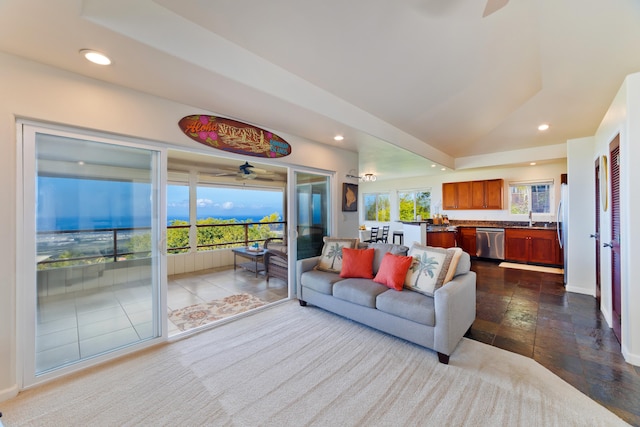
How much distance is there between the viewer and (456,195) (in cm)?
703

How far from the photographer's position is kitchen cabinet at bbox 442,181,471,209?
6859mm

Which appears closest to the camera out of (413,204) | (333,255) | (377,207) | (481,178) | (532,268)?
(333,255)

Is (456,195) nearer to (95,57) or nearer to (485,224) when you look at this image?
(485,224)

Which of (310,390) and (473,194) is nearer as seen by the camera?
(310,390)

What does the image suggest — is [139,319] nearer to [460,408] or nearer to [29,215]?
[29,215]

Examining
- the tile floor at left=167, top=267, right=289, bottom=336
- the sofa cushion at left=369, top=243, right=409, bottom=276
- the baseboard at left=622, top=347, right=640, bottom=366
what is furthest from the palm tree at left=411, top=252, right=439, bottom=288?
the tile floor at left=167, top=267, right=289, bottom=336

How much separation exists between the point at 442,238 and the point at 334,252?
158 inches

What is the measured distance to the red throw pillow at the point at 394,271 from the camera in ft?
8.93

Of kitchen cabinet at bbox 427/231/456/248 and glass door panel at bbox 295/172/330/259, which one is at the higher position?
glass door panel at bbox 295/172/330/259

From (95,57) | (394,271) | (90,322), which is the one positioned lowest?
(90,322)

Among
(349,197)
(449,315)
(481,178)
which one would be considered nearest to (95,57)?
(449,315)

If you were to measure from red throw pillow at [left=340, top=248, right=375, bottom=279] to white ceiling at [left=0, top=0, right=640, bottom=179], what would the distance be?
5.43ft

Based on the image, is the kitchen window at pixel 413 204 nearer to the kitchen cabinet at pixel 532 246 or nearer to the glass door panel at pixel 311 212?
the kitchen cabinet at pixel 532 246

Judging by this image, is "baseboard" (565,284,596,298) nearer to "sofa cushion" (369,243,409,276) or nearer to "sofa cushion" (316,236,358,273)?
"sofa cushion" (369,243,409,276)
